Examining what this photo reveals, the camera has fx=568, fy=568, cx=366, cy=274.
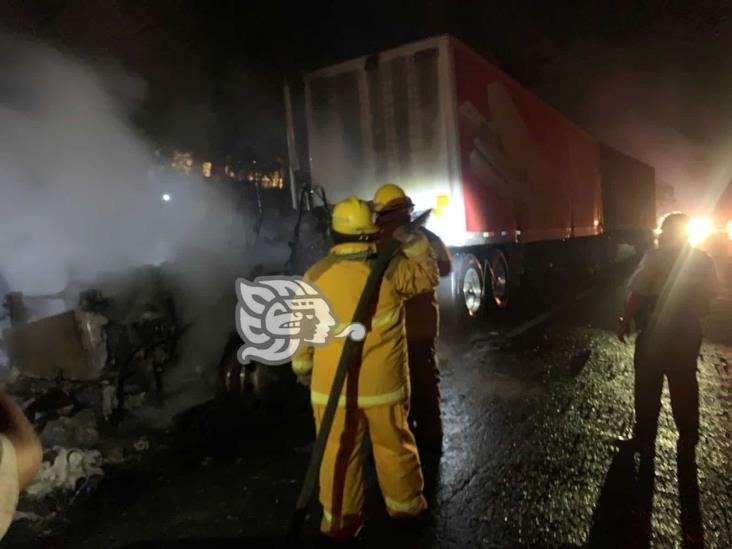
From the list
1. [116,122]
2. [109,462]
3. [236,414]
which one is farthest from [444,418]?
[116,122]

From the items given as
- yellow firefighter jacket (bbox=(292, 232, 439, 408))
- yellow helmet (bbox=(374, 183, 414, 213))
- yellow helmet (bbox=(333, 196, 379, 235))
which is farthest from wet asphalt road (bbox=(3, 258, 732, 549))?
yellow helmet (bbox=(374, 183, 414, 213))

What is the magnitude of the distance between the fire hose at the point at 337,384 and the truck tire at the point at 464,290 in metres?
4.65

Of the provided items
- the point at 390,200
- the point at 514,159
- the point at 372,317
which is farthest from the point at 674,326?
the point at 514,159

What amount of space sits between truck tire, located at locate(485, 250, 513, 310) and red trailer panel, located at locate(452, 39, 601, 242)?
0.49m

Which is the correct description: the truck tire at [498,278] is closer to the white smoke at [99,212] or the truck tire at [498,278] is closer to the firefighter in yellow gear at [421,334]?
the white smoke at [99,212]

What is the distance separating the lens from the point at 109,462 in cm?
372

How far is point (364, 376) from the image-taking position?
8.61ft

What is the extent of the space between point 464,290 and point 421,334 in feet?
13.6

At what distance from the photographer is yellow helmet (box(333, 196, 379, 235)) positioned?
270 centimetres

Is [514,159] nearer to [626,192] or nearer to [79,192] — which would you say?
[79,192]

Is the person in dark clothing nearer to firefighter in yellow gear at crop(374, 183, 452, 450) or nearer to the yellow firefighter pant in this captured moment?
firefighter in yellow gear at crop(374, 183, 452, 450)

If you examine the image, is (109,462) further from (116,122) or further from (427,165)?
(427,165)

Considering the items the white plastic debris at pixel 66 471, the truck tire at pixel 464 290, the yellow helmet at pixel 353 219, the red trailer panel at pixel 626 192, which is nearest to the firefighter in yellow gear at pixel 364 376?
the yellow helmet at pixel 353 219

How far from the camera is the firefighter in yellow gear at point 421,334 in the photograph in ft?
11.9
